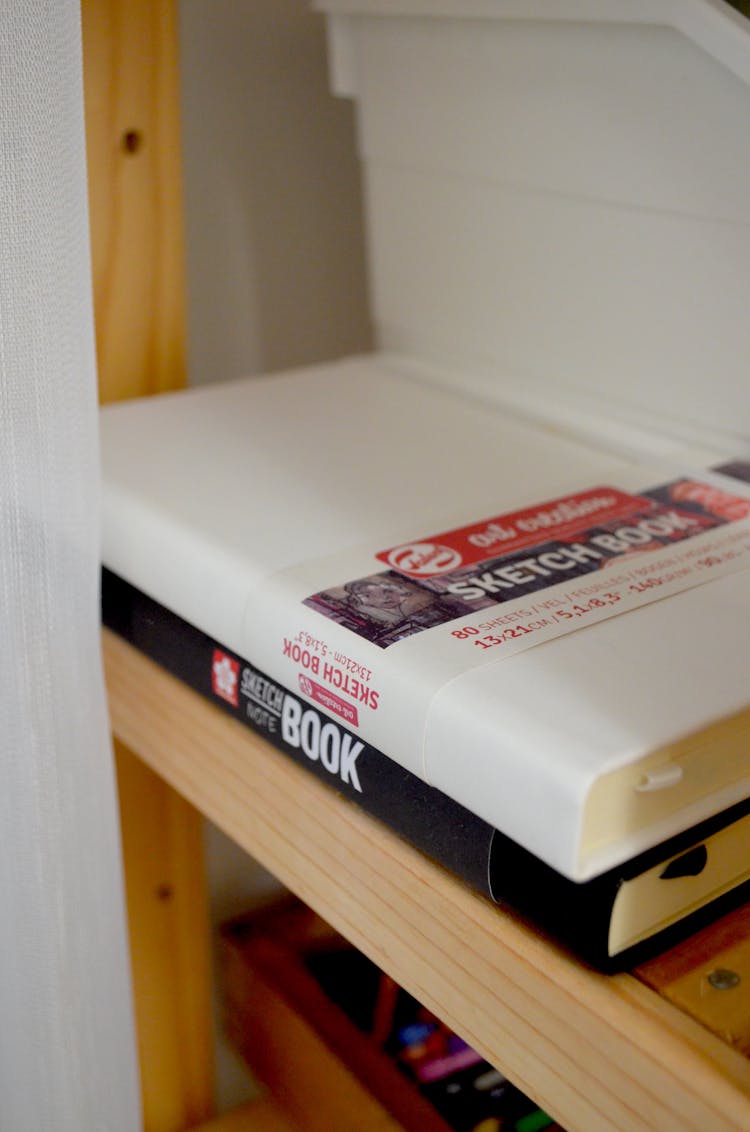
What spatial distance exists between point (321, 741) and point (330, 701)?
1.0 inches

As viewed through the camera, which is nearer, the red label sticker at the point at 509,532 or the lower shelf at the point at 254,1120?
the red label sticker at the point at 509,532

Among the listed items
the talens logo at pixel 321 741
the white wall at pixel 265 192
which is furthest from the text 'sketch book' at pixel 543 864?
the white wall at pixel 265 192

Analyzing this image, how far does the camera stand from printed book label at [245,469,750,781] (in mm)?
373

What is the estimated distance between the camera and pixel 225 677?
465mm

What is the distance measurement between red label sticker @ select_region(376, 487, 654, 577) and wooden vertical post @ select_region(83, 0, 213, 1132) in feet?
0.54

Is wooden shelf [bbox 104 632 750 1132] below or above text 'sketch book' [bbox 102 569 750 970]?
below

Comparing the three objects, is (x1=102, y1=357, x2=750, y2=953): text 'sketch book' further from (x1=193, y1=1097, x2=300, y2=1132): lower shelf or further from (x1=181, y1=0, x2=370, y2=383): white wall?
(x1=193, y1=1097, x2=300, y2=1132): lower shelf

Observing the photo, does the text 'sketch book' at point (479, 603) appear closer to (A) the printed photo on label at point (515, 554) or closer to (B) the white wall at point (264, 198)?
(A) the printed photo on label at point (515, 554)

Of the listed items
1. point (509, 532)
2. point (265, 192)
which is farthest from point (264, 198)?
point (509, 532)

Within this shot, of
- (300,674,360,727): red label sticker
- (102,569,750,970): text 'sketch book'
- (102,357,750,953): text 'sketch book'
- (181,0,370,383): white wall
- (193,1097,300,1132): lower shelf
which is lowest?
(193,1097,300,1132): lower shelf

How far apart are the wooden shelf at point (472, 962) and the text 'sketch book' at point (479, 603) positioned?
15mm

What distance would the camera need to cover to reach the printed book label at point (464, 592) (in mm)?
373

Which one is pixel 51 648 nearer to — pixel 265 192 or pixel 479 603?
pixel 479 603

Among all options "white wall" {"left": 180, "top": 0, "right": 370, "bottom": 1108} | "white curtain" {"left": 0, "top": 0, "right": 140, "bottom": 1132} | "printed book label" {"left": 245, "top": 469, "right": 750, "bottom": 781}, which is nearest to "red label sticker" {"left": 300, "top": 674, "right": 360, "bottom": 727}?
"printed book label" {"left": 245, "top": 469, "right": 750, "bottom": 781}
